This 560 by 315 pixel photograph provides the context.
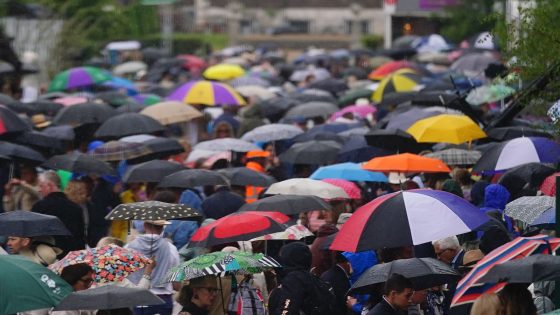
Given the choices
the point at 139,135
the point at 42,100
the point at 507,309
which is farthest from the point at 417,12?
the point at 507,309

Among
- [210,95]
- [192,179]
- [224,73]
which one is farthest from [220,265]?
[224,73]

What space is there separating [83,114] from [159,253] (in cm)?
958

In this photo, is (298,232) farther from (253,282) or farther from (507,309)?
(507,309)

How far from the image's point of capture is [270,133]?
68.8 ft

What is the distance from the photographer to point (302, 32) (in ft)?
254

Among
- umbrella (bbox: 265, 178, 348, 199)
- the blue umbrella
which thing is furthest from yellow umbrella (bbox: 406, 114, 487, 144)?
umbrella (bbox: 265, 178, 348, 199)

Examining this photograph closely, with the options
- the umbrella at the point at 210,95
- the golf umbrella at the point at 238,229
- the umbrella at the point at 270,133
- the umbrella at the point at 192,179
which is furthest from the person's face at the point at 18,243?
the umbrella at the point at 210,95

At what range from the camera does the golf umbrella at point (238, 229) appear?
12.5 metres

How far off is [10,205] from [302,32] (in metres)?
61.3

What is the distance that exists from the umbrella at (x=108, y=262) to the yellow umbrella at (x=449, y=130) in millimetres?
6503

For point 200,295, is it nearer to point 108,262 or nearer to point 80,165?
point 108,262

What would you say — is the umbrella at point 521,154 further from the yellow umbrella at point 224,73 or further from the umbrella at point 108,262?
the yellow umbrella at point 224,73

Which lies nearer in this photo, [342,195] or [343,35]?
[342,195]

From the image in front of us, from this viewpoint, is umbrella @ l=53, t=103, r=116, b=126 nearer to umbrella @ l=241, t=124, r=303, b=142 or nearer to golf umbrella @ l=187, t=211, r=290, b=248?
umbrella @ l=241, t=124, r=303, b=142
